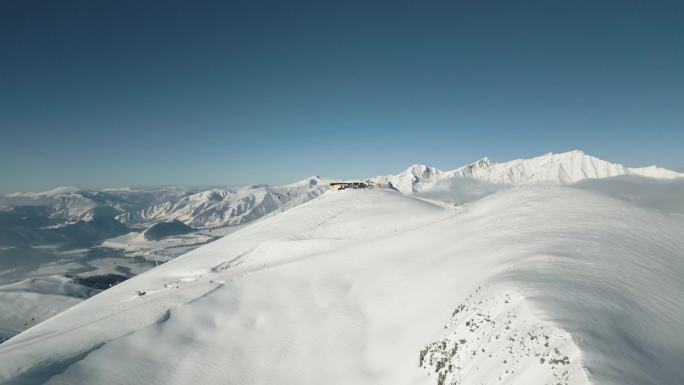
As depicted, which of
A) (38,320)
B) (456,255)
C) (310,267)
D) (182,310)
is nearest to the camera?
(182,310)

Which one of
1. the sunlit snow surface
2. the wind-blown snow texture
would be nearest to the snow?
the wind-blown snow texture

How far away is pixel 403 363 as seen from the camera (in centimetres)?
2472

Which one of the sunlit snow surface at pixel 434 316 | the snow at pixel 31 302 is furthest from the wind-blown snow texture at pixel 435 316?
the snow at pixel 31 302

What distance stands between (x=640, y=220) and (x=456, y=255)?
2084 cm

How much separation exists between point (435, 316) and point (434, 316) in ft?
0.46

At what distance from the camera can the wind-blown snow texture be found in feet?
54.2

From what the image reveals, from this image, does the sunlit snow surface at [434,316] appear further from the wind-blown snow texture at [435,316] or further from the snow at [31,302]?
the snow at [31,302]

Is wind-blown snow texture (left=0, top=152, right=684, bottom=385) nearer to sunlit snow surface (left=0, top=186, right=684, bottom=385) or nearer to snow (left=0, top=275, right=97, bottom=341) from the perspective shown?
sunlit snow surface (left=0, top=186, right=684, bottom=385)

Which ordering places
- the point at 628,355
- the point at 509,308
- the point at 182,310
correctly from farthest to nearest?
the point at 182,310, the point at 509,308, the point at 628,355

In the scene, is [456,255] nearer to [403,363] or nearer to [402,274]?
[402,274]

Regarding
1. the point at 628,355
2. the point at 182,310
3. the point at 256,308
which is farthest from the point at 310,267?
the point at 628,355

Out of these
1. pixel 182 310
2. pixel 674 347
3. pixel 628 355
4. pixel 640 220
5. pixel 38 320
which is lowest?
pixel 38 320

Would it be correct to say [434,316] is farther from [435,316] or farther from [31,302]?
[31,302]

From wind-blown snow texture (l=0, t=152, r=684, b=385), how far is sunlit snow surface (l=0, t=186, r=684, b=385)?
0.12m
